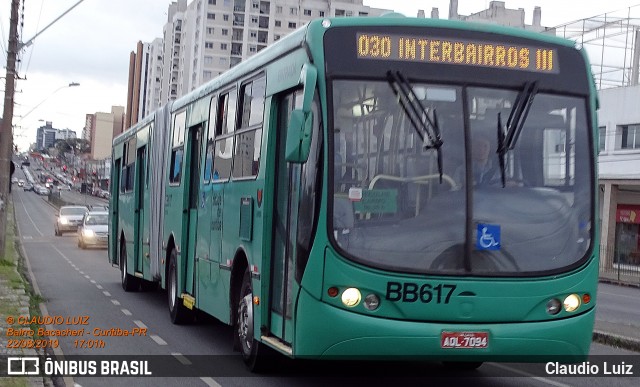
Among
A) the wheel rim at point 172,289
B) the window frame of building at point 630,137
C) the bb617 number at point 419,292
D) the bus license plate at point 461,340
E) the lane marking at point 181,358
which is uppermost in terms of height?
the window frame of building at point 630,137

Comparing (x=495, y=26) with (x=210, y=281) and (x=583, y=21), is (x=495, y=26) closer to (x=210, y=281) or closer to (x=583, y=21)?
(x=210, y=281)

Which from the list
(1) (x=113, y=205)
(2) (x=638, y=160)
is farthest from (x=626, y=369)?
(2) (x=638, y=160)

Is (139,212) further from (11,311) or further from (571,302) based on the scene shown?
(571,302)

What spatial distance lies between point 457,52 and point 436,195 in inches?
52.8

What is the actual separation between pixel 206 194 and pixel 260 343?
3.36m

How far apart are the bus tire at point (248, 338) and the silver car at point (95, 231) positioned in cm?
3287

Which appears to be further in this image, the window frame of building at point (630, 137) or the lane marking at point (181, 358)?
the window frame of building at point (630, 137)

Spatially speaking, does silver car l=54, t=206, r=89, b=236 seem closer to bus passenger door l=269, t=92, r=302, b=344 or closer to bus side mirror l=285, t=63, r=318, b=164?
bus passenger door l=269, t=92, r=302, b=344

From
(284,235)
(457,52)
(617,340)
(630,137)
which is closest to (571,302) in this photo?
(457,52)

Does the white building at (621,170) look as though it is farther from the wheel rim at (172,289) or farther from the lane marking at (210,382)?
the lane marking at (210,382)

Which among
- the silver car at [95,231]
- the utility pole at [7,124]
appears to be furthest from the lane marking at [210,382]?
the silver car at [95,231]

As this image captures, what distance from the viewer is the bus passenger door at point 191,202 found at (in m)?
14.1

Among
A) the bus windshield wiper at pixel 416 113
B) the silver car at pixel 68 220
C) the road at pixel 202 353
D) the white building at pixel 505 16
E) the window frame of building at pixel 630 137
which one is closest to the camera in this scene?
the bus windshield wiper at pixel 416 113

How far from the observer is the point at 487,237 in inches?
342
